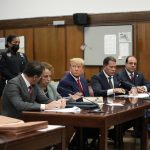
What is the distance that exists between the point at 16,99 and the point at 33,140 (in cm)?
137

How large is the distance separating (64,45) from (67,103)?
13.4ft

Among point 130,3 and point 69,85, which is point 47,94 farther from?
point 130,3

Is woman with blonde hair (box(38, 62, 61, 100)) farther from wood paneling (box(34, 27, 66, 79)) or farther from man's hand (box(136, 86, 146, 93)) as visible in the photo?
wood paneling (box(34, 27, 66, 79))

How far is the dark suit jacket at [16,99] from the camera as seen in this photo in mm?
3835

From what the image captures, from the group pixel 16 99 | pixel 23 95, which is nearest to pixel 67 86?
pixel 23 95

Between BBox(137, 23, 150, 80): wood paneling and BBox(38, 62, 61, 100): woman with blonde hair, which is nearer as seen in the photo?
BBox(38, 62, 61, 100): woman with blonde hair

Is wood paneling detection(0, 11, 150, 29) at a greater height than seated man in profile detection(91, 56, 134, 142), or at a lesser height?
greater

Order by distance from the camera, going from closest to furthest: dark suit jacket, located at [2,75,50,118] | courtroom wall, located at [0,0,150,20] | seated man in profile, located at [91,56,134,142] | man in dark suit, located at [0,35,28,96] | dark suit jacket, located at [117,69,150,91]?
dark suit jacket, located at [2,75,50,118] < seated man in profile, located at [91,56,134,142] < dark suit jacket, located at [117,69,150,91] < man in dark suit, located at [0,35,28,96] < courtroom wall, located at [0,0,150,20]

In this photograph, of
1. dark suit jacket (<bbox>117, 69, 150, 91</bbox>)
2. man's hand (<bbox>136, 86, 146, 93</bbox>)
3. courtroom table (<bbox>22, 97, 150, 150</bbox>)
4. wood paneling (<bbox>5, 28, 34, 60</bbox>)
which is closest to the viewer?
courtroom table (<bbox>22, 97, 150, 150</bbox>)

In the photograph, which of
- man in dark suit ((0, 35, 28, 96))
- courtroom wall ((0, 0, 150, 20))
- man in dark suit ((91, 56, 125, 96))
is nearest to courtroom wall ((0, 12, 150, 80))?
courtroom wall ((0, 0, 150, 20))

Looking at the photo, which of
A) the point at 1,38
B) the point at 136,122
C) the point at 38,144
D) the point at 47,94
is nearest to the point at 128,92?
the point at 136,122

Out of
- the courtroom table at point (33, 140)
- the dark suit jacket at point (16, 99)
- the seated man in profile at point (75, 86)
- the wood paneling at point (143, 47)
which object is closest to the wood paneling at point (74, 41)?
the wood paneling at point (143, 47)

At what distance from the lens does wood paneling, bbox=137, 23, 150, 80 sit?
24.2 feet

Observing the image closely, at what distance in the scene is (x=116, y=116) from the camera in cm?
369
